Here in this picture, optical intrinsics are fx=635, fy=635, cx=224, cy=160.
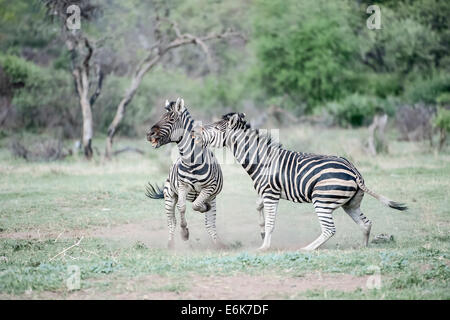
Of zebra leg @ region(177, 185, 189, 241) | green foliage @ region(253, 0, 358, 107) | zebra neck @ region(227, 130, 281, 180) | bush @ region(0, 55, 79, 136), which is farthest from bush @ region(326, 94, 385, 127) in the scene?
zebra leg @ region(177, 185, 189, 241)

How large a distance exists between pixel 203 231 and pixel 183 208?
1.60 meters

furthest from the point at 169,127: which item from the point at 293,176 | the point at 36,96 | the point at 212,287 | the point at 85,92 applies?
the point at 36,96

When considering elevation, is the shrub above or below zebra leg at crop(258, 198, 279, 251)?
above

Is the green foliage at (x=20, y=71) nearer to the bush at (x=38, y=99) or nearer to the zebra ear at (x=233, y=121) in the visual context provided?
the bush at (x=38, y=99)

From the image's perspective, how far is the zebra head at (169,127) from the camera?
27.5ft

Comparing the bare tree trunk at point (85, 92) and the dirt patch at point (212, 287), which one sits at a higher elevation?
the bare tree trunk at point (85, 92)

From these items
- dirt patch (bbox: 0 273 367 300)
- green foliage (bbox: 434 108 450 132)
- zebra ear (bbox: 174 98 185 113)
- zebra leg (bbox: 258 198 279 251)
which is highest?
zebra ear (bbox: 174 98 185 113)

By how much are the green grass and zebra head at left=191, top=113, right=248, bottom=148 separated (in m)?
1.45

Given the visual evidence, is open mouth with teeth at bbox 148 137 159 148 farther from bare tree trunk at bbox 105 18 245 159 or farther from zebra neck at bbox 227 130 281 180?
bare tree trunk at bbox 105 18 245 159

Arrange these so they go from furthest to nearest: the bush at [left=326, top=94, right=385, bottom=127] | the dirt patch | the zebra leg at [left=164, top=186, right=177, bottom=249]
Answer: the bush at [left=326, top=94, right=385, bottom=127] < the zebra leg at [left=164, top=186, right=177, bottom=249] < the dirt patch

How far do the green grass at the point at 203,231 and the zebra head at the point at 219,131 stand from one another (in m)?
1.45

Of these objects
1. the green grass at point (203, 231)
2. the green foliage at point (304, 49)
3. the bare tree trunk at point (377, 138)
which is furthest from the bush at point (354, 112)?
the bare tree trunk at point (377, 138)

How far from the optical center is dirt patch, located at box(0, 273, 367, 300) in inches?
229
